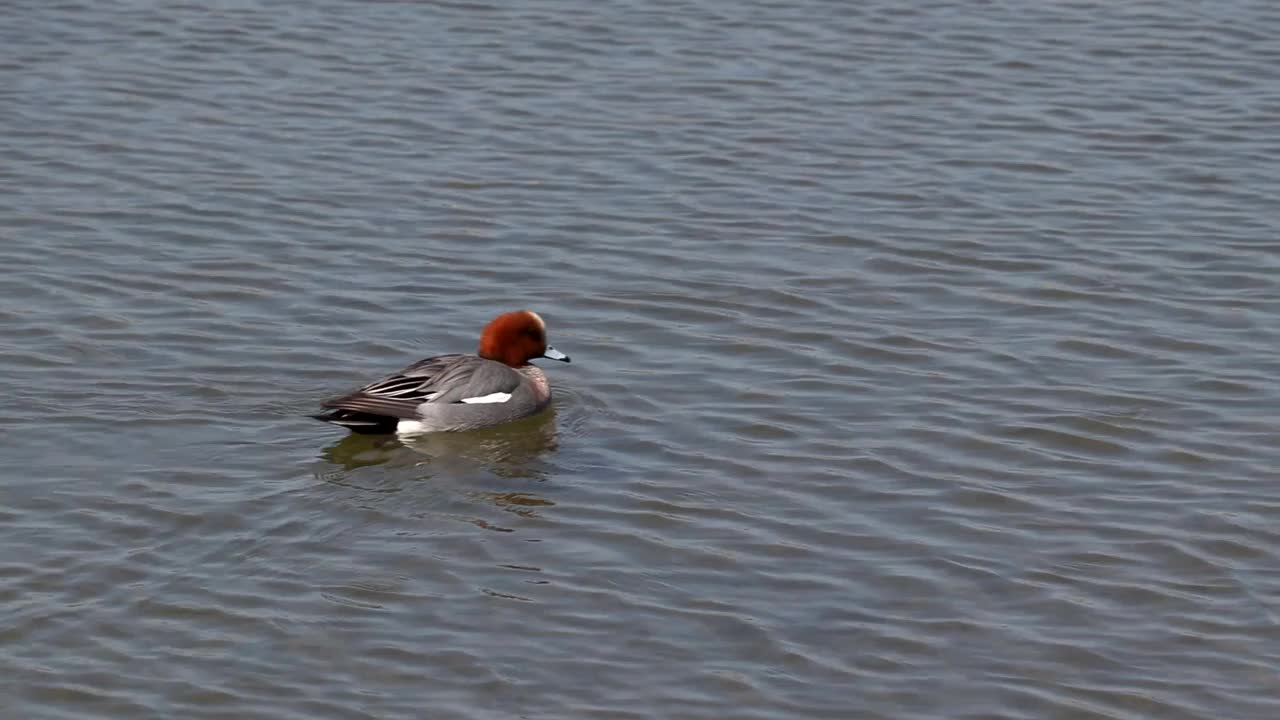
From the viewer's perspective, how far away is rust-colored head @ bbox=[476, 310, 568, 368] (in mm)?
10188

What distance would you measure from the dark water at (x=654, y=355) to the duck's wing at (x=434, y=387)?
222 mm

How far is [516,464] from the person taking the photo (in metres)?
9.40

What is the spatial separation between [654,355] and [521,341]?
2.66ft

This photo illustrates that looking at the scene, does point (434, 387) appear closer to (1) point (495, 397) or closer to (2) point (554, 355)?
(1) point (495, 397)

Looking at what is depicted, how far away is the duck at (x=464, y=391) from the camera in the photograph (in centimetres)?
936

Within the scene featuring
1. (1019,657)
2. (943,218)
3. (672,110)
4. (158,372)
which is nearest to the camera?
(1019,657)

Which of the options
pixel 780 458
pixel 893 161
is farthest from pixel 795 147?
pixel 780 458

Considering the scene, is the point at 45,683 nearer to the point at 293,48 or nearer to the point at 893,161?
the point at 893,161

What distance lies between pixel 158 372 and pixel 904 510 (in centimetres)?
386

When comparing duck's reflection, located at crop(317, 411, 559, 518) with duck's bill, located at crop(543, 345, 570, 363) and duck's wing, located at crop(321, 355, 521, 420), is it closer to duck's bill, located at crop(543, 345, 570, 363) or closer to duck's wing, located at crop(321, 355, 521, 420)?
duck's wing, located at crop(321, 355, 521, 420)

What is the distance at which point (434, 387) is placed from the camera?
31.6ft

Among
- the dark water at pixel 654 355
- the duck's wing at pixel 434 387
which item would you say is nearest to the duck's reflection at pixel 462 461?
the dark water at pixel 654 355

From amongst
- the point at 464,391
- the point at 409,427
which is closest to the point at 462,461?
the point at 409,427

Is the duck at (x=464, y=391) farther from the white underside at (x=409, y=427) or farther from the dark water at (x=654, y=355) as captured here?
the dark water at (x=654, y=355)
